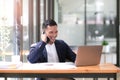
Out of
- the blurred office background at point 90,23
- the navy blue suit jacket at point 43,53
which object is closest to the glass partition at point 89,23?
the blurred office background at point 90,23

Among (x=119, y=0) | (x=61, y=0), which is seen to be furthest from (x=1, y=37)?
(x=119, y=0)

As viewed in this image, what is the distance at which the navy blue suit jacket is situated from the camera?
9.78 ft

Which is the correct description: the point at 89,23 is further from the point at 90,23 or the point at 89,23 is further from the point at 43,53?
the point at 43,53

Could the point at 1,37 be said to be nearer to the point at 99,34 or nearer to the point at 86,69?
the point at 86,69

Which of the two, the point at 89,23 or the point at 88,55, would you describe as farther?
the point at 89,23

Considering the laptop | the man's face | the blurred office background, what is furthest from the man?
the blurred office background

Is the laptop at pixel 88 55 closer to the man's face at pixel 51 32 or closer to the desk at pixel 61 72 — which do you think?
the desk at pixel 61 72

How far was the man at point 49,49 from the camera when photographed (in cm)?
296

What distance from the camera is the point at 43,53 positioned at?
3035mm

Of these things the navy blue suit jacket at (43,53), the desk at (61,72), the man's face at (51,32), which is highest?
the man's face at (51,32)

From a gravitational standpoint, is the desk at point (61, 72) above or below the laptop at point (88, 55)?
below

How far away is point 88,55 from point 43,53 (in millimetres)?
617

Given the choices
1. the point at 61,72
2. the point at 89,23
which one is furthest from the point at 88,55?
the point at 89,23

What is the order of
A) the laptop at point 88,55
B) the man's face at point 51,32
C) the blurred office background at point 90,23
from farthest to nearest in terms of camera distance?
the blurred office background at point 90,23
the man's face at point 51,32
the laptop at point 88,55
